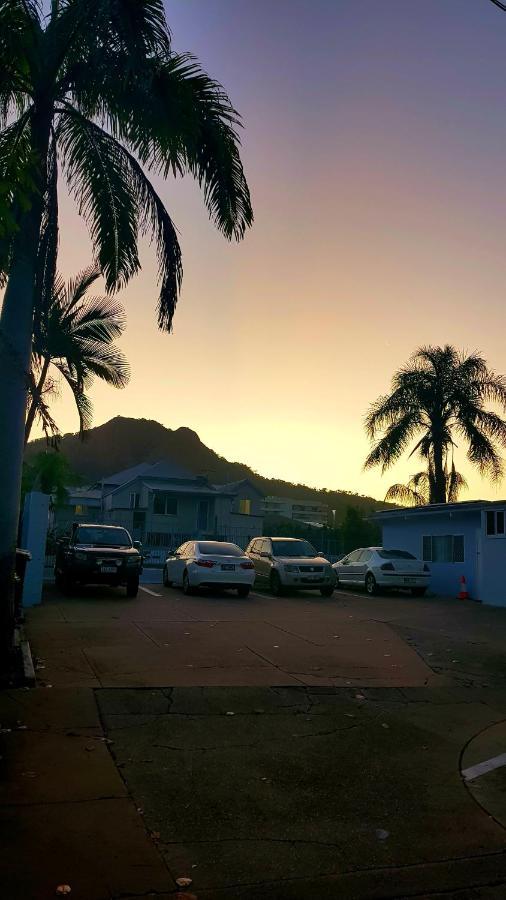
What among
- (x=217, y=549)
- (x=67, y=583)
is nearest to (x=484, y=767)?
(x=217, y=549)

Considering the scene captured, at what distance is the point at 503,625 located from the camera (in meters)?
14.7

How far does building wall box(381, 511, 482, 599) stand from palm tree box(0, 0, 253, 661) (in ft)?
47.0

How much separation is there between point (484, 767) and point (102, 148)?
8.73 metres

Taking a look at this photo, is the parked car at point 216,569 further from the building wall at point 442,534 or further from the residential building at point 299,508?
the residential building at point 299,508

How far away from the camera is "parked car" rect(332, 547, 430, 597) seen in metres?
21.3

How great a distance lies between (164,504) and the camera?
4925 cm

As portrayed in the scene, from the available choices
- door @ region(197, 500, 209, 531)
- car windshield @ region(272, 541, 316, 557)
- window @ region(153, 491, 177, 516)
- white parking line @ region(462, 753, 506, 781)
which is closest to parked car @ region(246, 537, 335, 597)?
car windshield @ region(272, 541, 316, 557)

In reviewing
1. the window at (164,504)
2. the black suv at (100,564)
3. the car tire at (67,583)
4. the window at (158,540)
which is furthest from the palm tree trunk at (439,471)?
the window at (164,504)

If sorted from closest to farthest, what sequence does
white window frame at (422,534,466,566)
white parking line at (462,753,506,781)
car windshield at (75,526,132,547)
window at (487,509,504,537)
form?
white parking line at (462,753,506,781) → car windshield at (75,526,132,547) → window at (487,509,504,537) → white window frame at (422,534,466,566)

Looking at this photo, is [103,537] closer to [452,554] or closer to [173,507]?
[452,554]

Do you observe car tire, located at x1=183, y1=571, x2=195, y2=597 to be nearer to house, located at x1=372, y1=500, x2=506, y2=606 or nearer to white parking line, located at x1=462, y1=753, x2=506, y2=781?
house, located at x1=372, y1=500, x2=506, y2=606

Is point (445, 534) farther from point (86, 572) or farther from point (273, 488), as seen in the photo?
point (273, 488)

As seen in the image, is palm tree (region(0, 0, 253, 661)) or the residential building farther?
the residential building

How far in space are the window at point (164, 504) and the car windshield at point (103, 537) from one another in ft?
97.1
